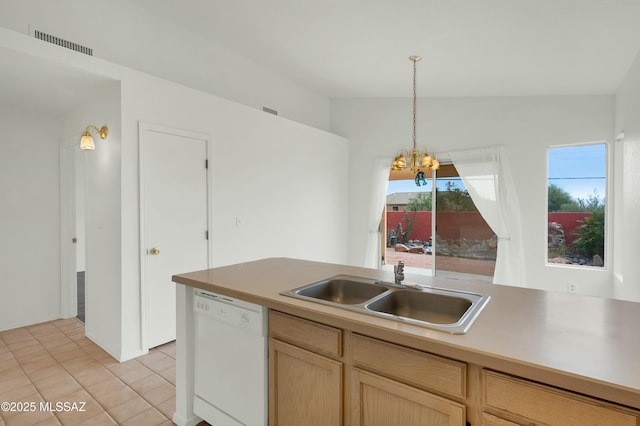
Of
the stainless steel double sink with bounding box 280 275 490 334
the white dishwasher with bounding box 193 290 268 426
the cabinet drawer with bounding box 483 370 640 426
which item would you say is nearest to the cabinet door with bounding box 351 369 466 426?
the cabinet drawer with bounding box 483 370 640 426

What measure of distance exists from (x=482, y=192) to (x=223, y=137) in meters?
3.42

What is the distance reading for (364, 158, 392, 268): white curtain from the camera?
5.26m

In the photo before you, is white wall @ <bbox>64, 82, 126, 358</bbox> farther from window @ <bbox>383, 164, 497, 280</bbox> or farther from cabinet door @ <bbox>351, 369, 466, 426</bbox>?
window @ <bbox>383, 164, 497, 280</bbox>

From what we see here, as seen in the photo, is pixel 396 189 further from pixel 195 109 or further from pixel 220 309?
pixel 220 309

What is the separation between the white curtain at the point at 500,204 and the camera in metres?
4.22

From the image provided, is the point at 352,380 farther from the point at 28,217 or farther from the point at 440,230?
the point at 28,217

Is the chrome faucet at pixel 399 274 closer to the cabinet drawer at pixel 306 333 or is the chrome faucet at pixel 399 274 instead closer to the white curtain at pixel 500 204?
the cabinet drawer at pixel 306 333

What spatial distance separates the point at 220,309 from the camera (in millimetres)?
1751

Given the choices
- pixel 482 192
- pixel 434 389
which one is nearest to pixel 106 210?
pixel 434 389

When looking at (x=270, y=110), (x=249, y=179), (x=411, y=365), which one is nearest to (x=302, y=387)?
(x=411, y=365)

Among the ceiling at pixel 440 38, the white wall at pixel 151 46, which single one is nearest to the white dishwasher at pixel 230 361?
the ceiling at pixel 440 38

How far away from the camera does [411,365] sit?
118cm

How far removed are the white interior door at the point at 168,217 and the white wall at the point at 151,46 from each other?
87 centimetres

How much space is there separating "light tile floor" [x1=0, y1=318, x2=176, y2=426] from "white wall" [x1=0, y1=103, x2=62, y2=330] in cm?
42
